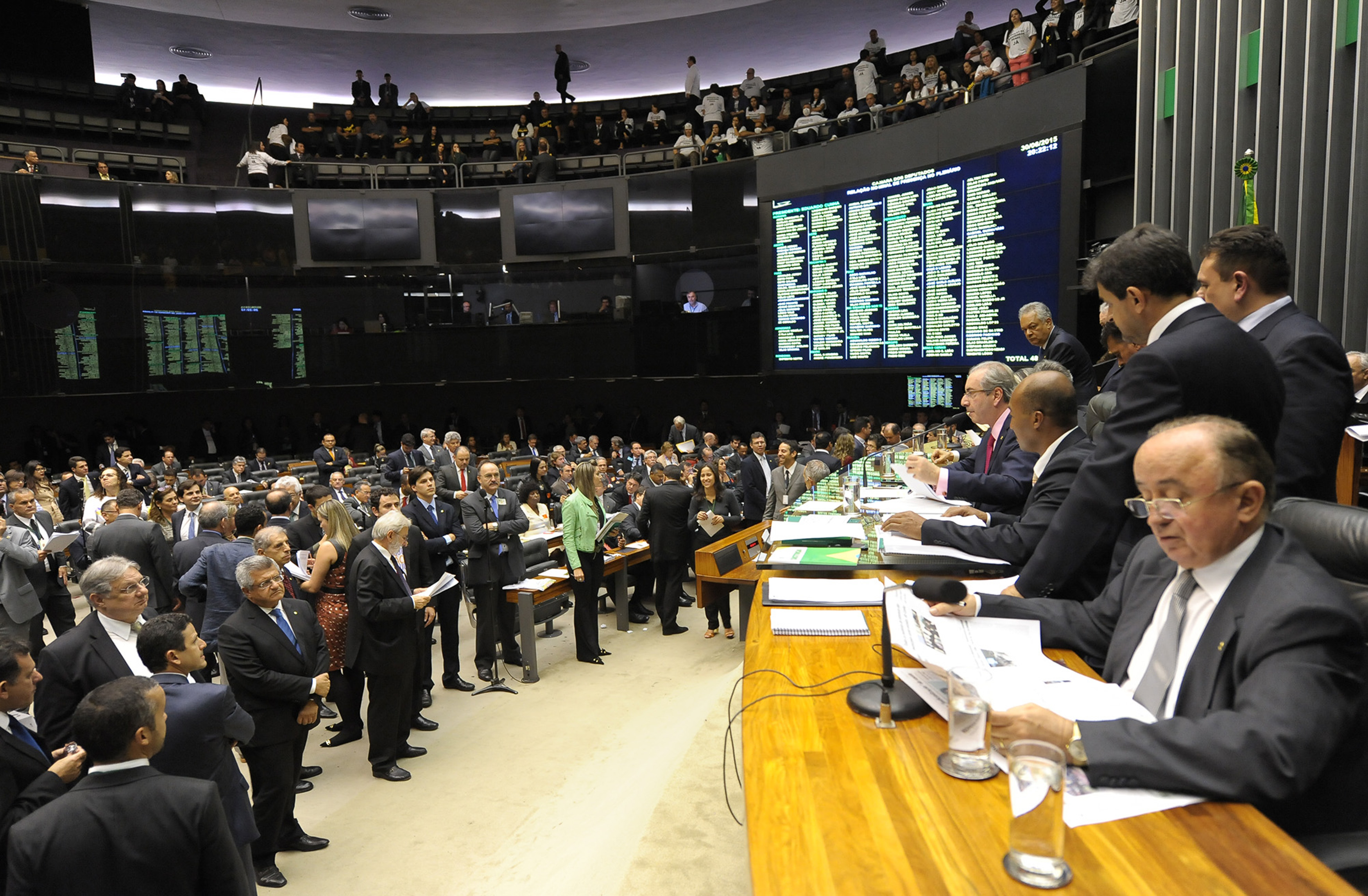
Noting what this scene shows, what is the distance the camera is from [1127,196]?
351 inches

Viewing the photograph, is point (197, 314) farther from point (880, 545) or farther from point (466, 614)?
point (880, 545)

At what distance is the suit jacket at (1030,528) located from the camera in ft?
7.48

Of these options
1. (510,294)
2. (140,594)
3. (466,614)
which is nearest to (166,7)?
(510,294)

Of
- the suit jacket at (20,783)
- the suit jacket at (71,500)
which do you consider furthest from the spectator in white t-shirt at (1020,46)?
the suit jacket at (71,500)

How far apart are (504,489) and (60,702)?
3897 mm

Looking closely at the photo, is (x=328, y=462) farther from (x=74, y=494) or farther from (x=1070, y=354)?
(x=1070, y=354)

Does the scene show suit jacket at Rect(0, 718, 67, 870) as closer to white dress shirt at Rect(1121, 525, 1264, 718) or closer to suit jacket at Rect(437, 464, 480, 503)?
white dress shirt at Rect(1121, 525, 1264, 718)

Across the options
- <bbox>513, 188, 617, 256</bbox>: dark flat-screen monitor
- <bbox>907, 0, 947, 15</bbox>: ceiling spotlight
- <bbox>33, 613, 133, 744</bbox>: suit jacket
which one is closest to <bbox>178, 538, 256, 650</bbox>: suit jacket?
<bbox>33, 613, 133, 744</bbox>: suit jacket

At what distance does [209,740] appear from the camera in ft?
9.40

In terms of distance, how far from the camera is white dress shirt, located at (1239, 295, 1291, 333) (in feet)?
8.33

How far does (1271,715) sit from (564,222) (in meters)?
16.4

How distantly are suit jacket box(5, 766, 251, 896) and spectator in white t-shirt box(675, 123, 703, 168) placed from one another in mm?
14539

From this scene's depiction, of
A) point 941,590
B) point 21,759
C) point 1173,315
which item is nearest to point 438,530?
point 21,759

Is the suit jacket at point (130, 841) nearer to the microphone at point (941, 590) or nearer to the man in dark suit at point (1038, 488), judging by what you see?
the microphone at point (941, 590)
